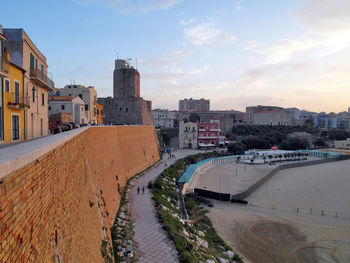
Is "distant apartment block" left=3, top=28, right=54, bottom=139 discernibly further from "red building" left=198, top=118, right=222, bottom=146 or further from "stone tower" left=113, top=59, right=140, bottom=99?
"red building" left=198, top=118, right=222, bottom=146

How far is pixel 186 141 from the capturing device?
4309 cm

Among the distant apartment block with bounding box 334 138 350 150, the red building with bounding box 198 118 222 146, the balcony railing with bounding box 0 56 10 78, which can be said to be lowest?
the distant apartment block with bounding box 334 138 350 150

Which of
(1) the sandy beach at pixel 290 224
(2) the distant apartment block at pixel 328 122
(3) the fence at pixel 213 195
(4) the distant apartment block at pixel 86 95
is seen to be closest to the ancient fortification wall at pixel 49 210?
(1) the sandy beach at pixel 290 224

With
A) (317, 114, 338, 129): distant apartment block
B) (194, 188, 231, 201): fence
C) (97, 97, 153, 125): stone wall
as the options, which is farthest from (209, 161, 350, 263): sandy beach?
(317, 114, 338, 129): distant apartment block

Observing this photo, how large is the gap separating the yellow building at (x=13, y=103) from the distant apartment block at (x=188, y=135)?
34.2 m

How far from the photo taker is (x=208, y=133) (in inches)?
1731

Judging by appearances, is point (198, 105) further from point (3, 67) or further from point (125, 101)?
point (3, 67)

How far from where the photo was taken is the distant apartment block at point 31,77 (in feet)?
29.2

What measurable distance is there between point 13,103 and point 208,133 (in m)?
37.5

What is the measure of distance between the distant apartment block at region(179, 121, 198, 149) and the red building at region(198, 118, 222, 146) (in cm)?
102

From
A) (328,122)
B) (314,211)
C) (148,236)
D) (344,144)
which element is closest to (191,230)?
(148,236)

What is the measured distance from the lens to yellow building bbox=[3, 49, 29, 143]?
7.72 m

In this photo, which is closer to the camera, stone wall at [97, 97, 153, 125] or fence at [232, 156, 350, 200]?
fence at [232, 156, 350, 200]

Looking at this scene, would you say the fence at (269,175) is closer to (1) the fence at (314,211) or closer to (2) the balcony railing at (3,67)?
(1) the fence at (314,211)
